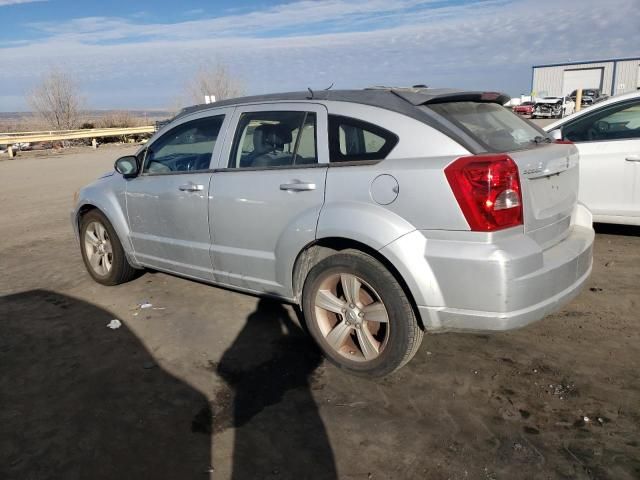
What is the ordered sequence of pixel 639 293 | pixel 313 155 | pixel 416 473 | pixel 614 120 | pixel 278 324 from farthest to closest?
1. pixel 614 120
2. pixel 639 293
3. pixel 278 324
4. pixel 313 155
5. pixel 416 473

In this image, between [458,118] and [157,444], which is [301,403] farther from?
[458,118]

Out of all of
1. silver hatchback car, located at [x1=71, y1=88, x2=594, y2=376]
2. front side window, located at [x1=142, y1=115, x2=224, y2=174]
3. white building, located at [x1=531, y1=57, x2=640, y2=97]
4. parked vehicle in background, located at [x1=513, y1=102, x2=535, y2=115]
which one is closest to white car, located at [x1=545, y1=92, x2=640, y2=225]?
silver hatchback car, located at [x1=71, y1=88, x2=594, y2=376]

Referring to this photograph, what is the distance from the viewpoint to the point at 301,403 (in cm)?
316

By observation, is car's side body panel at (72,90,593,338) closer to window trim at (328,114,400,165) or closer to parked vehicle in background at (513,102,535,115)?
window trim at (328,114,400,165)

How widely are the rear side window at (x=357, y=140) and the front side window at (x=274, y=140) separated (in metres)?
0.16

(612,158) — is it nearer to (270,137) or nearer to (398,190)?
(398,190)

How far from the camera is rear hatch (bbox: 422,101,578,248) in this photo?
304 centimetres

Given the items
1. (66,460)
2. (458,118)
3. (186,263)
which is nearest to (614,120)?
(458,118)

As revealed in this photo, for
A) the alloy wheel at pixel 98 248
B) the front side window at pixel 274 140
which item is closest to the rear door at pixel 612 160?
the front side window at pixel 274 140

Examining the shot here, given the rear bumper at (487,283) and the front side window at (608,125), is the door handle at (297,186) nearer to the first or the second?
the rear bumper at (487,283)

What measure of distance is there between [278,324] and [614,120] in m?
4.45

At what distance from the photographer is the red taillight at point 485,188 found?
284cm

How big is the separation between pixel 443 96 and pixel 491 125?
353 mm

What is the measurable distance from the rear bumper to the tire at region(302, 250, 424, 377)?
0.51 feet
